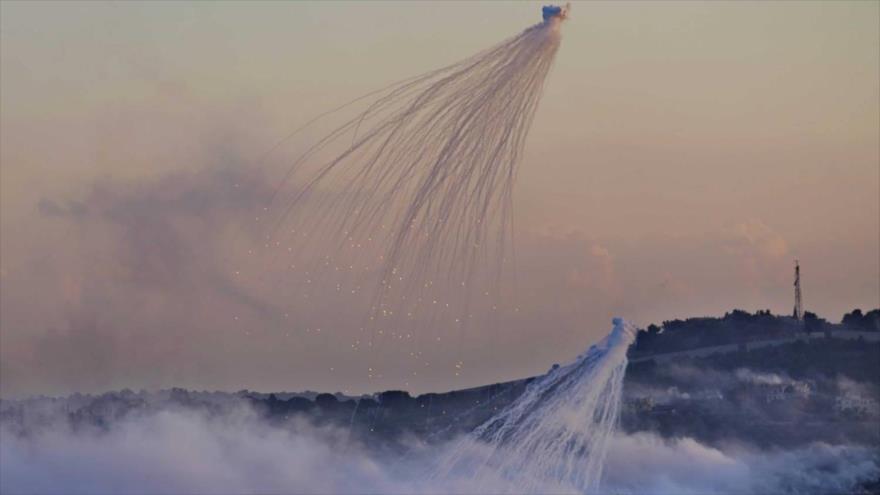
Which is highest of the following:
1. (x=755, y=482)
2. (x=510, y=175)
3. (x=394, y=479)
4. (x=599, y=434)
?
(x=755, y=482)

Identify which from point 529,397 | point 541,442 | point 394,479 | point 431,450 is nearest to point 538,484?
point 541,442

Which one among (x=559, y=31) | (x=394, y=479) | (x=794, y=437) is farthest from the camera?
(x=794, y=437)

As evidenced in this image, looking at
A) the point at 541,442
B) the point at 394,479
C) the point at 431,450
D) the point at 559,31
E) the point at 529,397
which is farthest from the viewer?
the point at 431,450

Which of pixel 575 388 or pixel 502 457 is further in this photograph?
pixel 502 457

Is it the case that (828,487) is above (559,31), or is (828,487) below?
above

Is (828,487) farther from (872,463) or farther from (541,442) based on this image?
(541,442)

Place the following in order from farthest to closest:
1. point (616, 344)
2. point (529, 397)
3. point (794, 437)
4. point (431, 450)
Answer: point (794, 437), point (431, 450), point (529, 397), point (616, 344)

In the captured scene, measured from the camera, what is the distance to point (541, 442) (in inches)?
3041

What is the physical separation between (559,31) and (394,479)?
10152cm

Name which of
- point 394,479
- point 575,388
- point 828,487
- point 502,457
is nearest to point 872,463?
point 828,487

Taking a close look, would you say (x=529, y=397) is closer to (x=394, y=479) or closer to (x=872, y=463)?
(x=394, y=479)

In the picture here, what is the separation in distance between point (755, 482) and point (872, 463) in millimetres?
22065

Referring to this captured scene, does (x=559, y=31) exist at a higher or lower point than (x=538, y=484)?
higher

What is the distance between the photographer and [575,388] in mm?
67375
